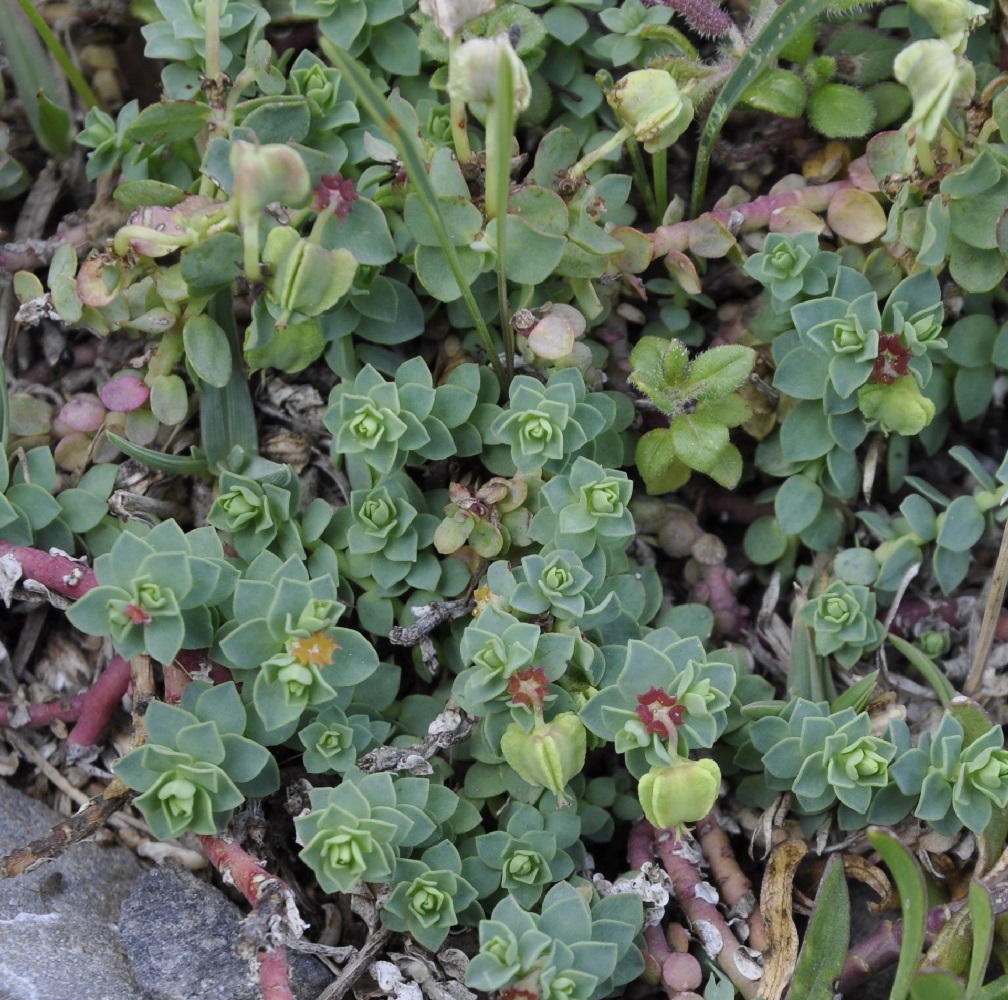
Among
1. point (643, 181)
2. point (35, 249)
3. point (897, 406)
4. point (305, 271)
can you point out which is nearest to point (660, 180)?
point (643, 181)

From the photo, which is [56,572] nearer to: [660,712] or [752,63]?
[660,712]

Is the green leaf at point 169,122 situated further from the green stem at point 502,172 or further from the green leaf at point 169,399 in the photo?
the green stem at point 502,172

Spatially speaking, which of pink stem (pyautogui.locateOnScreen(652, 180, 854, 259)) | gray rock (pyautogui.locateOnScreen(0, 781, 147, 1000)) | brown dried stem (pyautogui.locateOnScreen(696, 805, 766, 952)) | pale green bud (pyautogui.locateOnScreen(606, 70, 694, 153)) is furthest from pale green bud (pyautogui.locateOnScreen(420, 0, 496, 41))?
gray rock (pyautogui.locateOnScreen(0, 781, 147, 1000))

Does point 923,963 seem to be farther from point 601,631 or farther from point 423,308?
point 423,308

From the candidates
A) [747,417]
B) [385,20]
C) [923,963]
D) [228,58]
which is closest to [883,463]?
[747,417]

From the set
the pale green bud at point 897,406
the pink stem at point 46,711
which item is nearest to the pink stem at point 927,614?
the pale green bud at point 897,406
